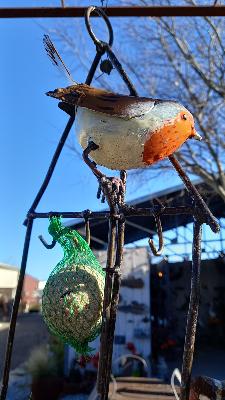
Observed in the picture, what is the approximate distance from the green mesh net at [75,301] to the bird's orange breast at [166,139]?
15.9 inches

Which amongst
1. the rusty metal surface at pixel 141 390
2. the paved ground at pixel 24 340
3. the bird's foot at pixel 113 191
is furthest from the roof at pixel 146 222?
the bird's foot at pixel 113 191

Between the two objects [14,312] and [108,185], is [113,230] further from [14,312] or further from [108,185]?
[14,312]

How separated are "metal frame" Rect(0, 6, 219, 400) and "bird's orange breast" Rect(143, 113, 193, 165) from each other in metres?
0.10

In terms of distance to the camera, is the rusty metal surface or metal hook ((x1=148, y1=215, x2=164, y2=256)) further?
the rusty metal surface

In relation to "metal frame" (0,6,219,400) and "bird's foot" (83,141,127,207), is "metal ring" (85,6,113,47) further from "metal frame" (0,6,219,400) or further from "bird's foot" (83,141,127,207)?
"bird's foot" (83,141,127,207)

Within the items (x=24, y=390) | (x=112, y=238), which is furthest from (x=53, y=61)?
(x=24, y=390)

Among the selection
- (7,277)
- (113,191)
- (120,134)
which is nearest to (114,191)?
(113,191)

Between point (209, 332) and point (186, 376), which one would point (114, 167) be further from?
point (209, 332)

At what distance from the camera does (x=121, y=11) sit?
142 cm

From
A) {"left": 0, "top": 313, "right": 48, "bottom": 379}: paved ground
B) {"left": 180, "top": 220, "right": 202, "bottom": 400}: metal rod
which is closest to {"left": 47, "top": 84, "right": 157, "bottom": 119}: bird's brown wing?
{"left": 180, "top": 220, "right": 202, "bottom": 400}: metal rod

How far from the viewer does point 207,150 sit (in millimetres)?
6309

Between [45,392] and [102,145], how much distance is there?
5.02 metres

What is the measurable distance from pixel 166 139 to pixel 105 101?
180 millimetres

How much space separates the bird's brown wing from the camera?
3.40ft
